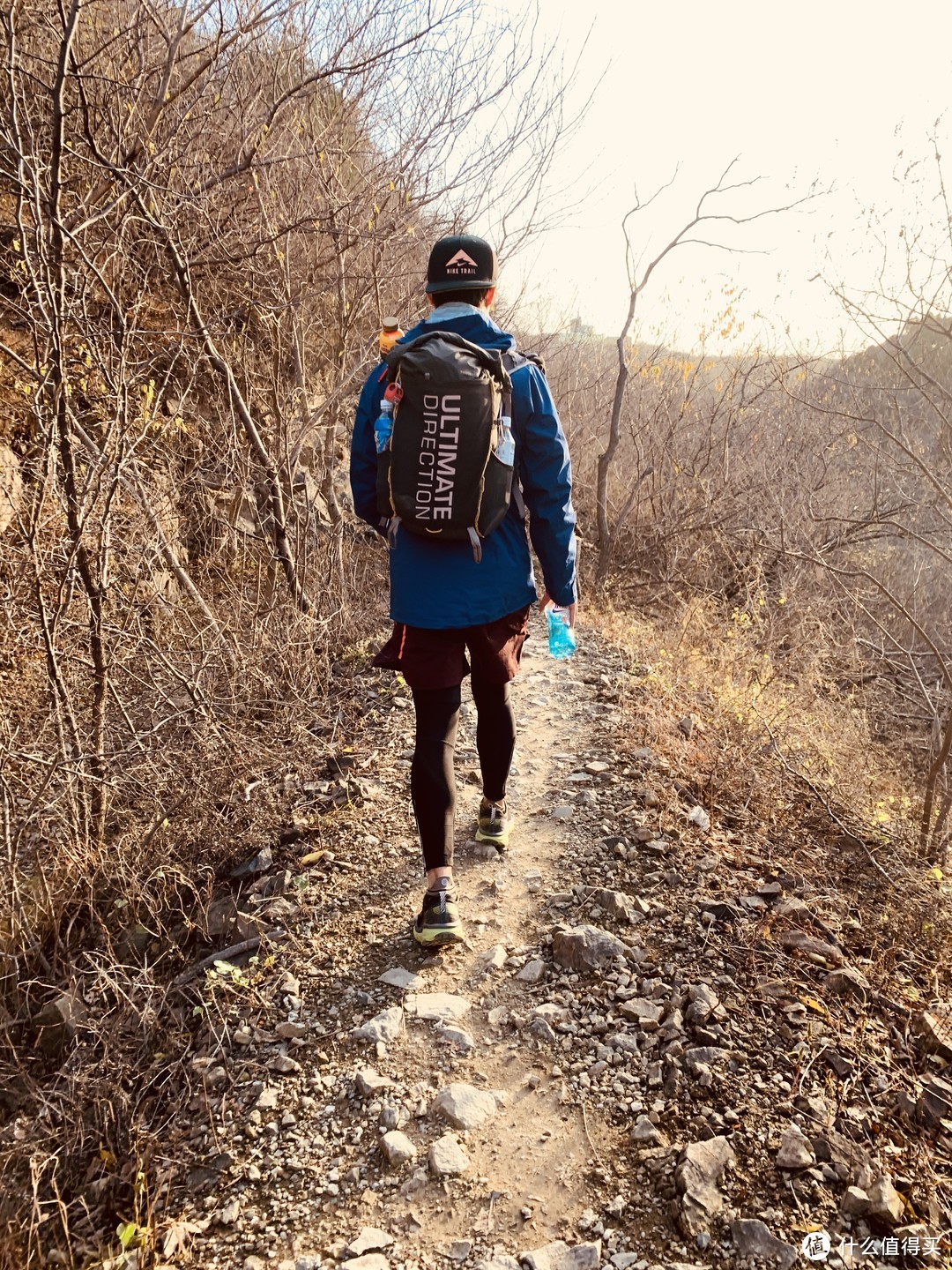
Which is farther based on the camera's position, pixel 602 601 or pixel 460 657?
pixel 602 601

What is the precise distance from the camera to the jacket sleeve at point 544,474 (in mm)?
2102

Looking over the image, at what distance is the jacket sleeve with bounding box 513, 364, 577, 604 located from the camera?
82.7 inches

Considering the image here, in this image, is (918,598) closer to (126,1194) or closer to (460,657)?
(460,657)

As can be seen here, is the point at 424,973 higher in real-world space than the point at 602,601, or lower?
lower

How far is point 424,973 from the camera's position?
2314mm

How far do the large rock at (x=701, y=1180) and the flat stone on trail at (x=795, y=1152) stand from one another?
4.5 inches

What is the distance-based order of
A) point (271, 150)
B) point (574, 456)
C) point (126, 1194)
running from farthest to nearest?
point (574, 456), point (271, 150), point (126, 1194)

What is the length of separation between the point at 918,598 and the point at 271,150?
7.64 metres

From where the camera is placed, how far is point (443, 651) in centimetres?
218

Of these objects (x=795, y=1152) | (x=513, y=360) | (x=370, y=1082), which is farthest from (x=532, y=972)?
(x=513, y=360)

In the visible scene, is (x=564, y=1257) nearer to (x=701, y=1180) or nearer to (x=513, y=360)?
(x=701, y=1180)

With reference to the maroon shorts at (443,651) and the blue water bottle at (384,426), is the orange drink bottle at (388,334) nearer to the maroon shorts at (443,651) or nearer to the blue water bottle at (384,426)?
the blue water bottle at (384,426)

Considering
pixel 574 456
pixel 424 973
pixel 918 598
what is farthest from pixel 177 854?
pixel 918 598

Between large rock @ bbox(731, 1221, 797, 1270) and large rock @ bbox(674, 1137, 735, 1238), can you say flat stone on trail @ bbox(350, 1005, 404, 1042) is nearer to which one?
large rock @ bbox(674, 1137, 735, 1238)
